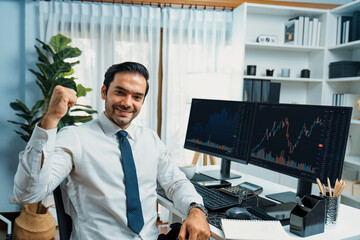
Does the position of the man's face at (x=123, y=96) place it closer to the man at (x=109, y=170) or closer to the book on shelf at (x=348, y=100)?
the man at (x=109, y=170)

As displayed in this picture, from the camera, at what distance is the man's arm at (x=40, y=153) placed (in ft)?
3.33

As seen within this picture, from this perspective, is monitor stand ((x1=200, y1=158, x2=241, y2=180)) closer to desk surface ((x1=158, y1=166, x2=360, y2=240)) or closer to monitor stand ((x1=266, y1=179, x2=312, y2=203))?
monitor stand ((x1=266, y1=179, x2=312, y2=203))

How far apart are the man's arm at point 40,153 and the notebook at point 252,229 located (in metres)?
0.65

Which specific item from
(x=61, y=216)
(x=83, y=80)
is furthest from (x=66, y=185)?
(x=83, y=80)

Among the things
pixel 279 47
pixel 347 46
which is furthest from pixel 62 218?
pixel 347 46

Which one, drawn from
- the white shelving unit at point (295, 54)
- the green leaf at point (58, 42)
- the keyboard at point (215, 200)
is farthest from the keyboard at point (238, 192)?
the green leaf at point (58, 42)

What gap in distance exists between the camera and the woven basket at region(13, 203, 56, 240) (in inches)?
106

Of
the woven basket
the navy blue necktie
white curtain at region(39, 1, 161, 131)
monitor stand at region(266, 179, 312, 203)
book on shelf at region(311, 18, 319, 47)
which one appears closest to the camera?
the navy blue necktie

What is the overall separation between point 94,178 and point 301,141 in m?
0.93

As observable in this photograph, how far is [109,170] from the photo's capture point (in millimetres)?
1297

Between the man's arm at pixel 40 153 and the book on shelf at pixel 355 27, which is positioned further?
the book on shelf at pixel 355 27

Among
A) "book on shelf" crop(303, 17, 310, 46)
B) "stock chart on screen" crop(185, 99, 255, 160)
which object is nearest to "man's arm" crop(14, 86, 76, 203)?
"stock chart on screen" crop(185, 99, 255, 160)

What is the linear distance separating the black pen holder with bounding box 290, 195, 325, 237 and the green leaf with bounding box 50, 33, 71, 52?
Result: 98.8 inches

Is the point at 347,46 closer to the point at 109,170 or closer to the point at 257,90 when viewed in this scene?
the point at 257,90
